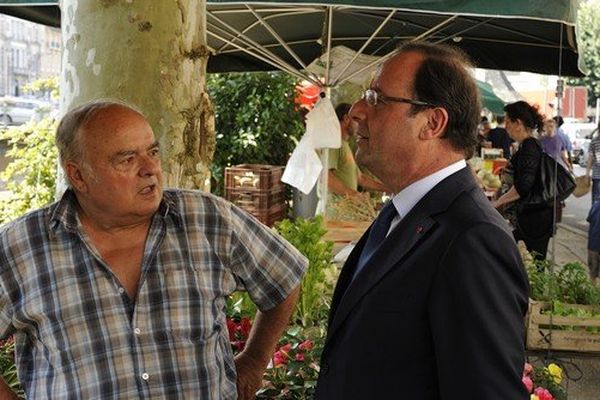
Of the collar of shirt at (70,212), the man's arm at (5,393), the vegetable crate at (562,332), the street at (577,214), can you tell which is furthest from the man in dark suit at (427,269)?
the street at (577,214)

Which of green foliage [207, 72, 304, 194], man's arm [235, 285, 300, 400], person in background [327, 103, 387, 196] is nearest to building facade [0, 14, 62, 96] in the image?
green foliage [207, 72, 304, 194]

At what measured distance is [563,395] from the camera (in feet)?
12.0

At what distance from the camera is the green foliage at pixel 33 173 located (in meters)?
8.47

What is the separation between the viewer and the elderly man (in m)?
2.12

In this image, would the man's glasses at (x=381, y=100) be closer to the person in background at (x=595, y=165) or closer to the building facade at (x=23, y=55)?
the person in background at (x=595, y=165)

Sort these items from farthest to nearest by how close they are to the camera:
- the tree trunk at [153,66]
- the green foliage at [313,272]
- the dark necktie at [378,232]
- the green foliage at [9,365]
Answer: the green foliage at [313,272] → the green foliage at [9,365] → the tree trunk at [153,66] → the dark necktie at [378,232]

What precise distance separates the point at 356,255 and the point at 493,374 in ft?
2.02

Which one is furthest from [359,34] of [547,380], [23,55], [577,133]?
[23,55]

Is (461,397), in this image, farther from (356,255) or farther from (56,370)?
(56,370)

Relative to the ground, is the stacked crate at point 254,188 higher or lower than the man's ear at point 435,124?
lower

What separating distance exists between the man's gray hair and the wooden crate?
7394mm

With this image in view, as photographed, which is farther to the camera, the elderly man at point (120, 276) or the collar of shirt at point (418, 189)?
the elderly man at point (120, 276)

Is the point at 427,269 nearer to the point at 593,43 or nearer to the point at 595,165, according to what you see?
the point at 595,165

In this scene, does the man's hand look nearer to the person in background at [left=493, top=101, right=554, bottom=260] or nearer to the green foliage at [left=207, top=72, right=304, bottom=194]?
the person in background at [left=493, top=101, right=554, bottom=260]
